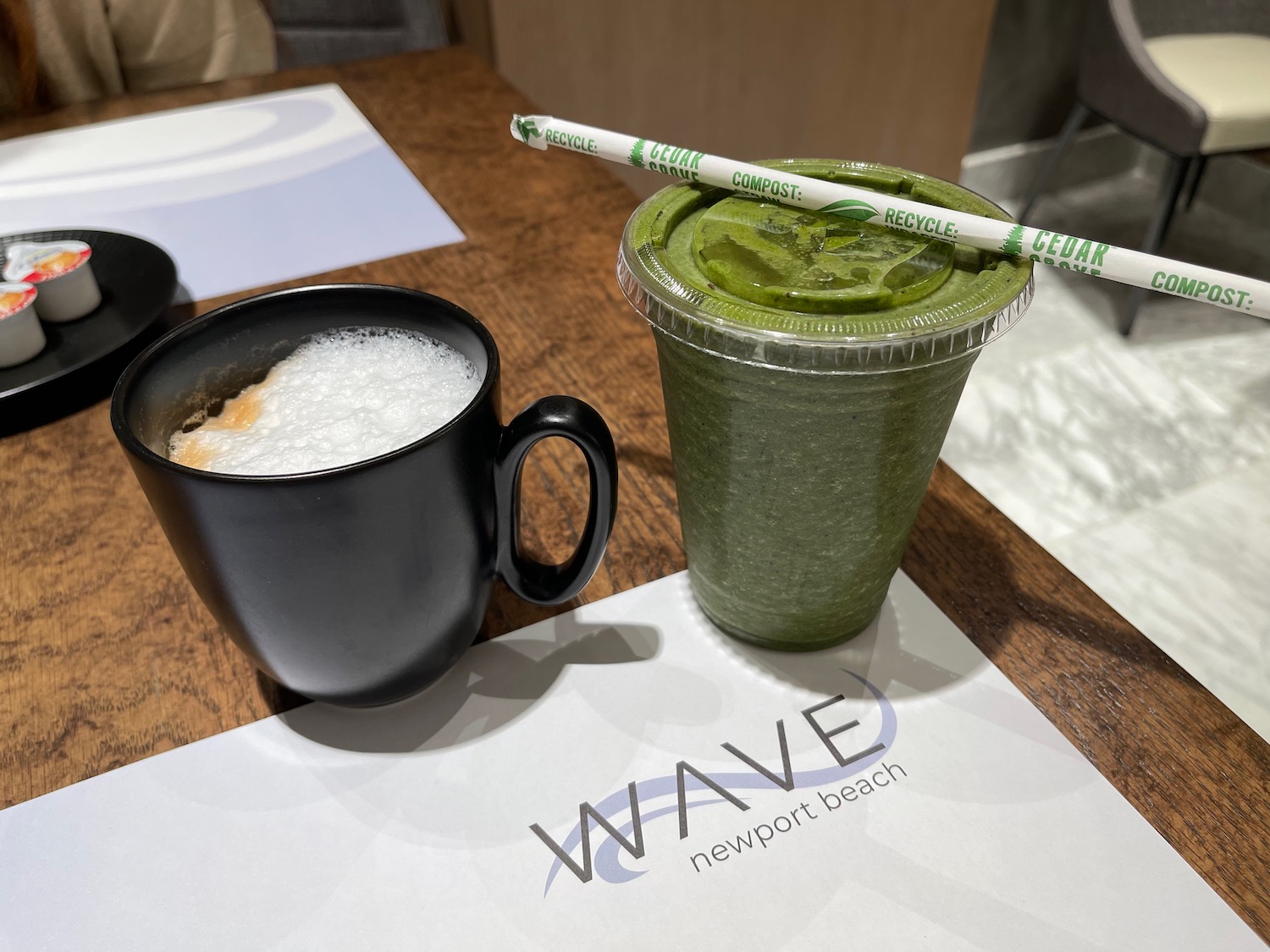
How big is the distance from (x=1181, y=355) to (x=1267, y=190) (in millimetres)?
907

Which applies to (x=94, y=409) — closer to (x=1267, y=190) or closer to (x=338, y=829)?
(x=338, y=829)

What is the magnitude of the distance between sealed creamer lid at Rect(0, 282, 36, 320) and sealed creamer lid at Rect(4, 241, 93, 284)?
0.6 inches

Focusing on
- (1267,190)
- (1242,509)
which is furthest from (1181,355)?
(1267,190)

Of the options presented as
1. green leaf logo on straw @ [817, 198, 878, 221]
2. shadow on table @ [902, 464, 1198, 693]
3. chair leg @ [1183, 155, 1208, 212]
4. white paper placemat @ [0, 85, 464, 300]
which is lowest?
chair leg @ [1183, 155, 1208, 212]

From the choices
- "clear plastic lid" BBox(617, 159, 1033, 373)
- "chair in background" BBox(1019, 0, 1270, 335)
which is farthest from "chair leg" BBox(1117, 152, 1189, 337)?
"clear plastic lid" BBox(617, 159, 1033, 373)

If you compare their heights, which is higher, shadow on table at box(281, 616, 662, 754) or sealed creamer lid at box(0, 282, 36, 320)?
sealed creamer lid at box(0, 282, 36, 320)

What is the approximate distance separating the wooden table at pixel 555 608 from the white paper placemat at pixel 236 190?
0.06m

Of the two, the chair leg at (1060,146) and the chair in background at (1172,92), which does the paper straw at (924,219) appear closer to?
the chair in background at (1172,92)

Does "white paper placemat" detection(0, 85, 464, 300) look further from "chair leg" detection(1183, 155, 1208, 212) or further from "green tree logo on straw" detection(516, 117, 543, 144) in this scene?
"chair leg" detection(1183, 155, 1208, 212)

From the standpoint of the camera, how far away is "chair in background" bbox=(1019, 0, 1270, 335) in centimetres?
196

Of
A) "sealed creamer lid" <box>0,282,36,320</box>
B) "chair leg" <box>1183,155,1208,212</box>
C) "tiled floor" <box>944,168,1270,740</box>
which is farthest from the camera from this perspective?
"chair leg" <box>1183,155,1208,212</box>

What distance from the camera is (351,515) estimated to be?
36cm

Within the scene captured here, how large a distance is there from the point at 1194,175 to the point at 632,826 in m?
3.01

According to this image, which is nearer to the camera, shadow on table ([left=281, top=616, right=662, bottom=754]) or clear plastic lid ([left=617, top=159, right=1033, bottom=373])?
clear plastic lid ([left=617, top=159, right=1033, bottom=373])
